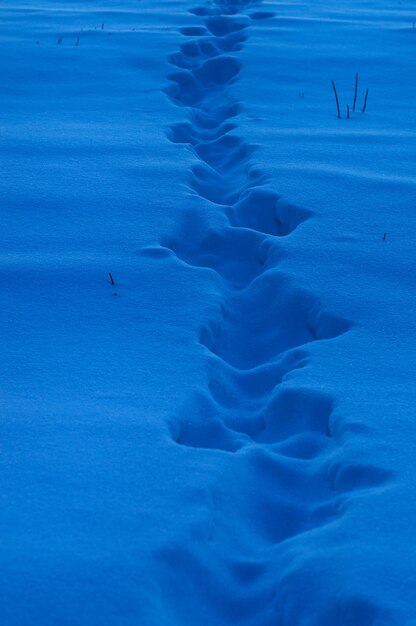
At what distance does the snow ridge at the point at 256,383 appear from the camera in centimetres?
153

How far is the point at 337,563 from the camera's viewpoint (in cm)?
144

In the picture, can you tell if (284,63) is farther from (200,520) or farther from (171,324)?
(200,520)

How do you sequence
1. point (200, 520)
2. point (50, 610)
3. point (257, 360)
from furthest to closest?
point (257, 360)
point (200, 520)
point (50, 610)

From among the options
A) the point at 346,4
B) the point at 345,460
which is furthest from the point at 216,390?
the point at 346,4

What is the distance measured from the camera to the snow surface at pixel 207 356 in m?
1.44

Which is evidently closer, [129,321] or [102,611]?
[102,611]

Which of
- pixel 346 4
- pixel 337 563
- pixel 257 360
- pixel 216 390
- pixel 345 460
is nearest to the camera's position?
pixel 337 563

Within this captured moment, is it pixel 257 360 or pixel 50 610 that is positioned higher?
pixel 50 610

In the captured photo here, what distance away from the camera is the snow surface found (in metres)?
1.44

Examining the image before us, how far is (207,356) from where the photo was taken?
7.09 feet

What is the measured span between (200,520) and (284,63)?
4038mm

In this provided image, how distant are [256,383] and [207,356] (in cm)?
15

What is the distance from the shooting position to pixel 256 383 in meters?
2.14

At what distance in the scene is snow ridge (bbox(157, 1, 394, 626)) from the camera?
1.53 metres
